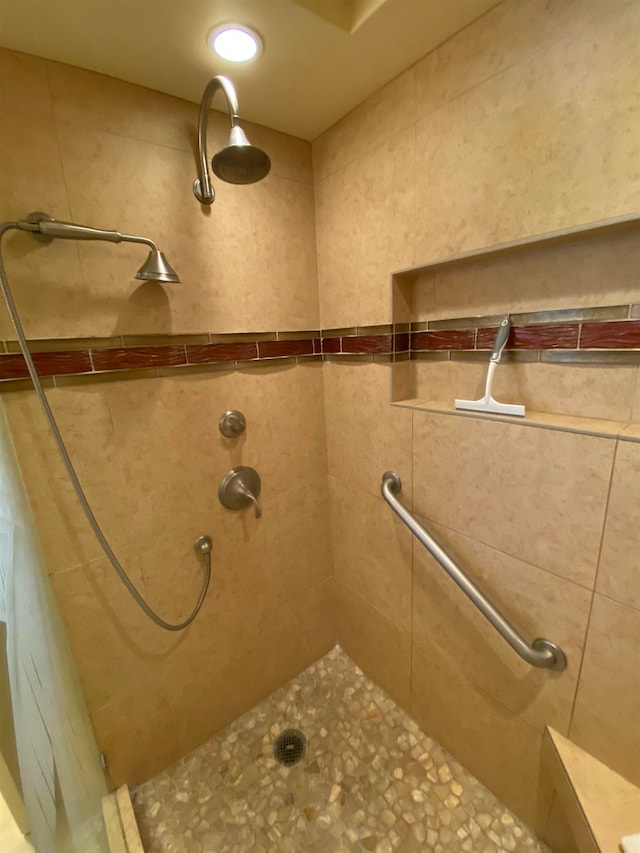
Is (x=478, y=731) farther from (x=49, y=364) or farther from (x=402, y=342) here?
(x=49, y=364)

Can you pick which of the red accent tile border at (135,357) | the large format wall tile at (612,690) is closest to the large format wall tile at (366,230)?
the red accent tile border at (135,357)

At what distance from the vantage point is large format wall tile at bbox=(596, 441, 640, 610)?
71cm

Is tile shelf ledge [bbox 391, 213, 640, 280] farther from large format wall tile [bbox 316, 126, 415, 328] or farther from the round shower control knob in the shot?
the round shower control knob

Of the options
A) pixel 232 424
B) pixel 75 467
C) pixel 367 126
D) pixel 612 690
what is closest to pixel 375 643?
pixel 612 690

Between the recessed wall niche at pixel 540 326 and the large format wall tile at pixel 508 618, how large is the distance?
0.42 m

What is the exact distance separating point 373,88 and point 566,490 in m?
1.26

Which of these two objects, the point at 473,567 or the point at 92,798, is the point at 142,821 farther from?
the point at 473,567

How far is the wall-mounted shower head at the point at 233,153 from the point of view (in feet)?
2.62

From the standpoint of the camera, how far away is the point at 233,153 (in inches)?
32.6

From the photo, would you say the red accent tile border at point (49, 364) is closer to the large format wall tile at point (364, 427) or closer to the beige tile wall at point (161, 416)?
the beige tile wall at point (161, 416)

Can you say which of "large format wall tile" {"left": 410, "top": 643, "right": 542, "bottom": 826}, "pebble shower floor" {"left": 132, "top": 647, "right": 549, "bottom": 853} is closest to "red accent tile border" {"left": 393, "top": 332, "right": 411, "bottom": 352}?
"large format wall tile" {"left": 410, "top": 643, "right": 542, "bottom": 826}

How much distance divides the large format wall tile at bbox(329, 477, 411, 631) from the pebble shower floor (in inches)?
18.4

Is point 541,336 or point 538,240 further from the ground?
point 538,240

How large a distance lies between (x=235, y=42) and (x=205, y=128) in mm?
203
